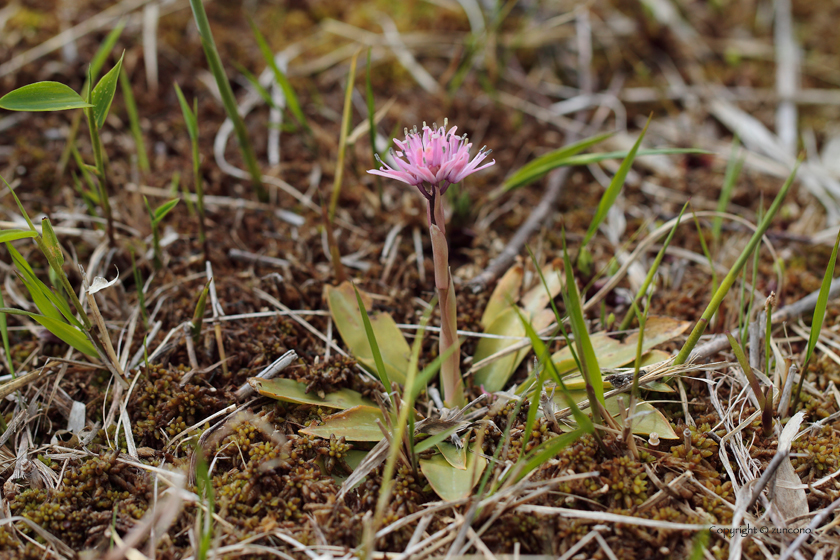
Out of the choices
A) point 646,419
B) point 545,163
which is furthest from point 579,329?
point 545,163

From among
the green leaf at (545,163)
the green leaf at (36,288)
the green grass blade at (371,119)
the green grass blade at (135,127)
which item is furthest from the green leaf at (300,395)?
the green grass blade at (135,127)

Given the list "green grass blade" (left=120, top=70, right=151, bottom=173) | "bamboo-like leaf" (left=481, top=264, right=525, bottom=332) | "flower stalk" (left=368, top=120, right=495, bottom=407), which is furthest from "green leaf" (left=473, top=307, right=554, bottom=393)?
"green grass blade" (left=120, top=70, right=151, bottom=173)

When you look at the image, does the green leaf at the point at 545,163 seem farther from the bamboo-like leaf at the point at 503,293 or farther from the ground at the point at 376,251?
the bamboo-like leaf at the point at 503,293

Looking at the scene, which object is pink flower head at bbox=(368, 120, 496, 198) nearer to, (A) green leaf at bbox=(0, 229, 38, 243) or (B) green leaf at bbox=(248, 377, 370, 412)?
(B) green leaf at bbox=(248, 377, 370, 412)

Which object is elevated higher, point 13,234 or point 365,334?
point 13,234

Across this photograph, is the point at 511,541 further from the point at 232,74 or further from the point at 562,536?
the point at 232,74

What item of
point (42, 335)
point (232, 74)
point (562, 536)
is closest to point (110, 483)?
point (42, 335)

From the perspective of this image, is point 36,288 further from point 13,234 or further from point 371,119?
point 371,119
